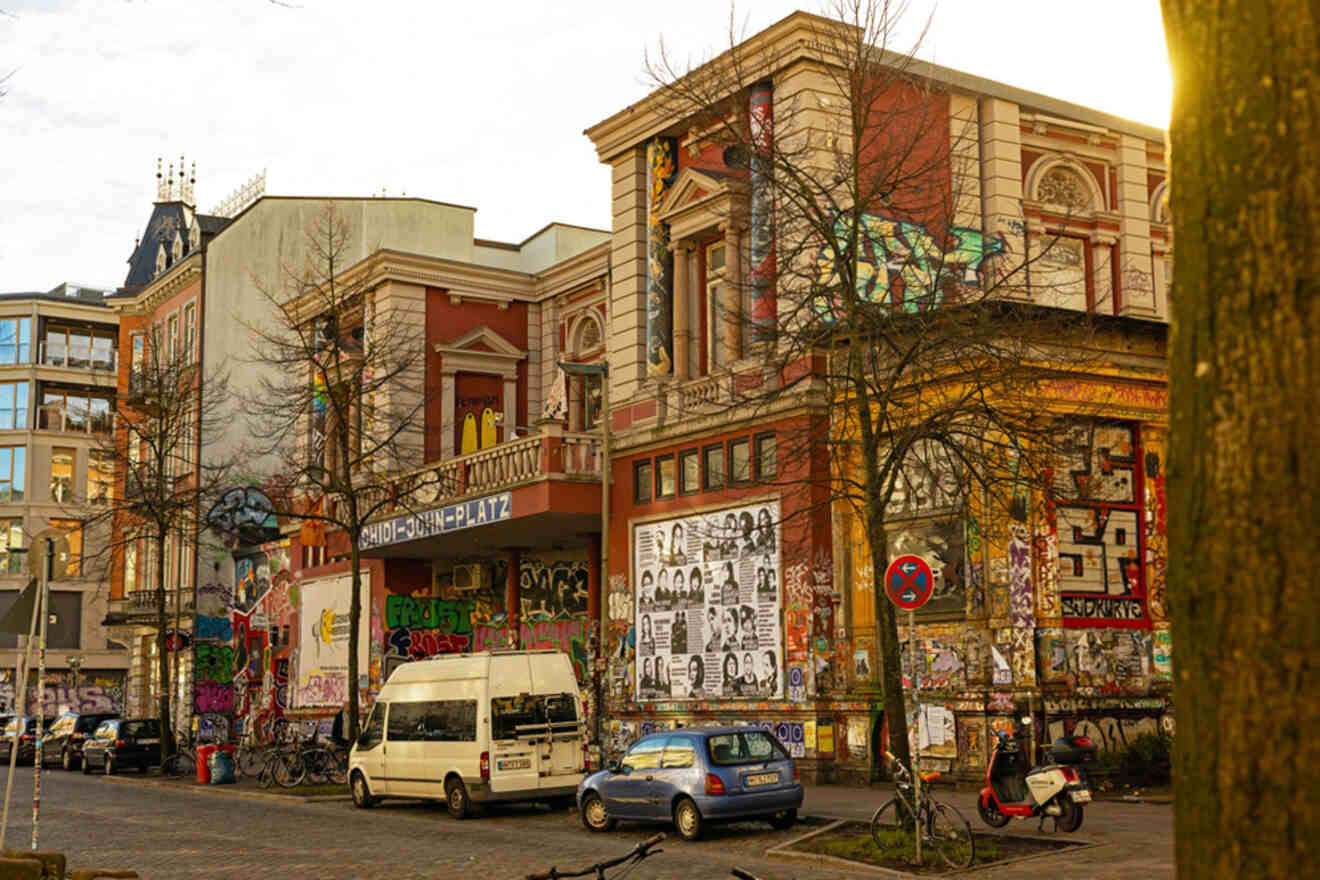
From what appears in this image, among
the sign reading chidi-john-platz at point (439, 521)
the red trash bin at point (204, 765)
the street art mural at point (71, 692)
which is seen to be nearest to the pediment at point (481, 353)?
the sign reading chidi-john-platz at point (439, 521)

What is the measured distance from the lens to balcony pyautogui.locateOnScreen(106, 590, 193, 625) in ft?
182

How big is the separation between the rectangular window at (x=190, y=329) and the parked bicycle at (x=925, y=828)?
149 feet

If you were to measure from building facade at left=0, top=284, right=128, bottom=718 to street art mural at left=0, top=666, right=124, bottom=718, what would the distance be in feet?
0.23

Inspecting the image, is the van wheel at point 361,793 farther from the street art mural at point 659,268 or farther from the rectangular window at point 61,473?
the rectangular window at point 61,473

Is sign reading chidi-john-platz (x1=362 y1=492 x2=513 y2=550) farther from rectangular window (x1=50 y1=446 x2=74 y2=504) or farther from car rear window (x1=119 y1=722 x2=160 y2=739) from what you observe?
rectangular window (x1=50 y1=446 x2=74 y2=504)

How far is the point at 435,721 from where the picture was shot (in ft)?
79.6

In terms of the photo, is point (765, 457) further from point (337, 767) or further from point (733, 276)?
point (337, 767)

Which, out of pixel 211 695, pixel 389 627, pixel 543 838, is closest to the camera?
pixel 543 838

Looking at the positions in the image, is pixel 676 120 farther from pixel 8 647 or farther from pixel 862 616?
pixel 8 647

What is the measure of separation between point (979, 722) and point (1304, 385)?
21448mm

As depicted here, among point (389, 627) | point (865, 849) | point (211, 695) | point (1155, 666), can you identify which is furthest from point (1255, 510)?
point (211, 695)

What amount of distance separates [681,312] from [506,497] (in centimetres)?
554

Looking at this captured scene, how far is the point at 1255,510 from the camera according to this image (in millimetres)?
3014

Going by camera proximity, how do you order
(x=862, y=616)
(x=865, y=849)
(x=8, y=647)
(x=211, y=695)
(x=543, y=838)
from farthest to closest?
(x=8, y=647), (x=211, y=695), (x=862, y=616), (x=543, y=838), (x=865, y=849)
